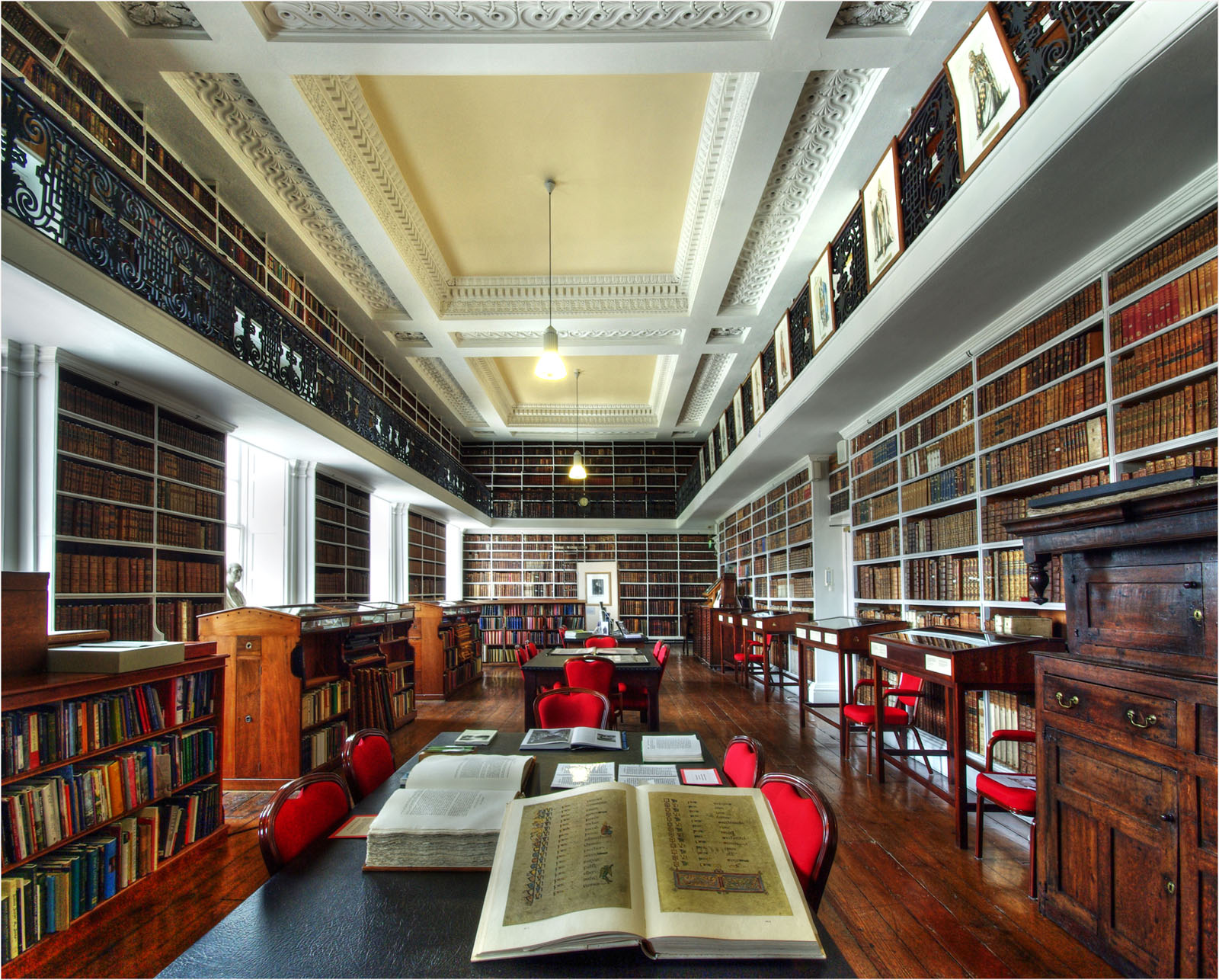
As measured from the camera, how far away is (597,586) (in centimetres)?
1461

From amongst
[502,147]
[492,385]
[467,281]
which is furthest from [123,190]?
[492,385]

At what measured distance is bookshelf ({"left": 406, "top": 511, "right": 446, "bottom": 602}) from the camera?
11.2m

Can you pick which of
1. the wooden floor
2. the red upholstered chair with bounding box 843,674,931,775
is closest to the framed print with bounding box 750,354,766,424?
the red upholstered chair with bounding box 843,674,931,775

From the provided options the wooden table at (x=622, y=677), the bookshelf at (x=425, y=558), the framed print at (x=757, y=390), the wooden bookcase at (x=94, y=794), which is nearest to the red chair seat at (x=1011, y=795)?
the wooden table at (x=622, y=677)

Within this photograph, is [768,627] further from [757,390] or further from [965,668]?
[965,668]

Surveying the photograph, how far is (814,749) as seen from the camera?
18.3ft

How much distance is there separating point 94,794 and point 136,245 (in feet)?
8.65

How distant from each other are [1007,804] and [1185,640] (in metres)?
1.18

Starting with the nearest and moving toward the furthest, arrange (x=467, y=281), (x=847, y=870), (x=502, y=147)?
(x=847, y=870)
(x=502, y=147)
(x=467, y=281)

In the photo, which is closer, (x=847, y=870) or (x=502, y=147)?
(x=847, y=870)

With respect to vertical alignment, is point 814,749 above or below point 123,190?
below

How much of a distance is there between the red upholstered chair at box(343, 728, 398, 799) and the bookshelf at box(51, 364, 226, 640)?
2730 millimetres

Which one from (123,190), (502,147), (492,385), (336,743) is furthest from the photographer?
(492,385)

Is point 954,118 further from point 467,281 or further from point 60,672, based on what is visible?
point 467,281
